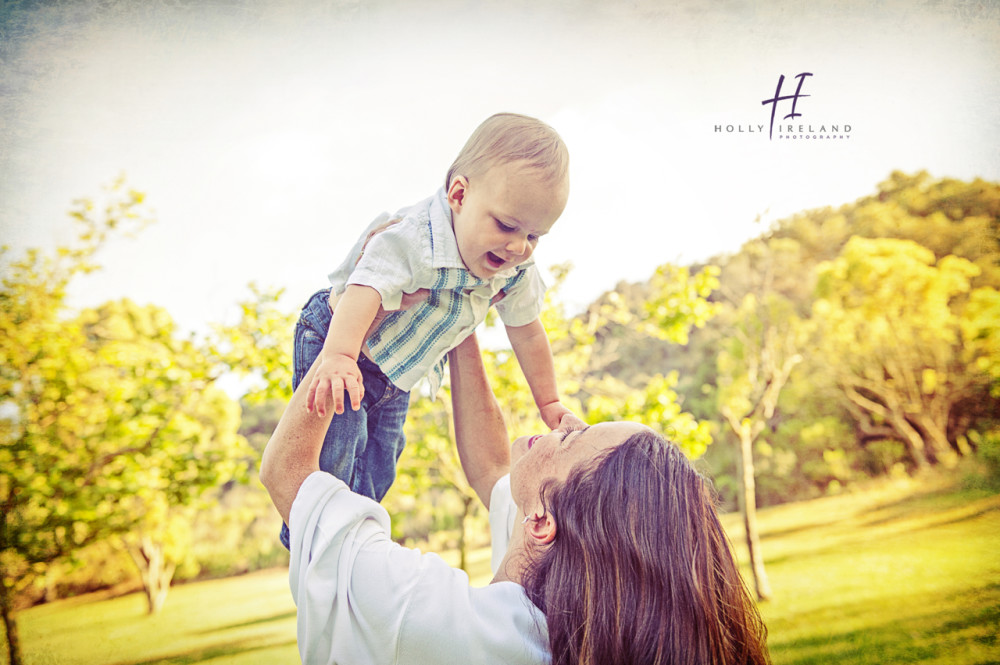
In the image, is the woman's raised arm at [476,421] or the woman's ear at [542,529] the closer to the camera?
the woman's ear at [542,529]

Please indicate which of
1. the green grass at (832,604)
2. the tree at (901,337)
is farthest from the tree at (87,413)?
the tree at (901,337)

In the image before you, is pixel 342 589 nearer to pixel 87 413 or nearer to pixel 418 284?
pixel 418 284

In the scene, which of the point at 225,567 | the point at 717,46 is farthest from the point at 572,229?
the point at 225,567

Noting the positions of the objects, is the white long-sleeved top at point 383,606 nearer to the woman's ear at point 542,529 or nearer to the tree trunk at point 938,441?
the woman's ear at point 542,529

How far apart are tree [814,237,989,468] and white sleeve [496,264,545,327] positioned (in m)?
3.08

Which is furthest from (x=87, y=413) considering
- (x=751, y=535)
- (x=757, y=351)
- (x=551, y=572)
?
(x=757, y=351)

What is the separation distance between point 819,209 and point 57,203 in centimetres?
343

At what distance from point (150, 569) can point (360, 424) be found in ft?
8.40

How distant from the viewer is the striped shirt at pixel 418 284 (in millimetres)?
998

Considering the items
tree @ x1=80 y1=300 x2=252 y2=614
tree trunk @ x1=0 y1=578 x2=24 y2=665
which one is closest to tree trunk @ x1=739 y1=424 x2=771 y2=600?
tree @ x1=80 y1=300 x2=252 y2=614

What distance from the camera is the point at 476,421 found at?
118cm

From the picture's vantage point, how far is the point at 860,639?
2.83m

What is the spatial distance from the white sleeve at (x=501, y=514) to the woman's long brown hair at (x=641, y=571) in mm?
219

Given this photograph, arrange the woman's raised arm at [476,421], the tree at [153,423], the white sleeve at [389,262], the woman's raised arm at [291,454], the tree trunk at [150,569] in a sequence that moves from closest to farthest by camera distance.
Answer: the woman's raised arm at [291,454] → the white sleeve at [389,262] → the woman's raised arm at [476,421] → the tree at [153,423] → the tree trunk at [150,569]
